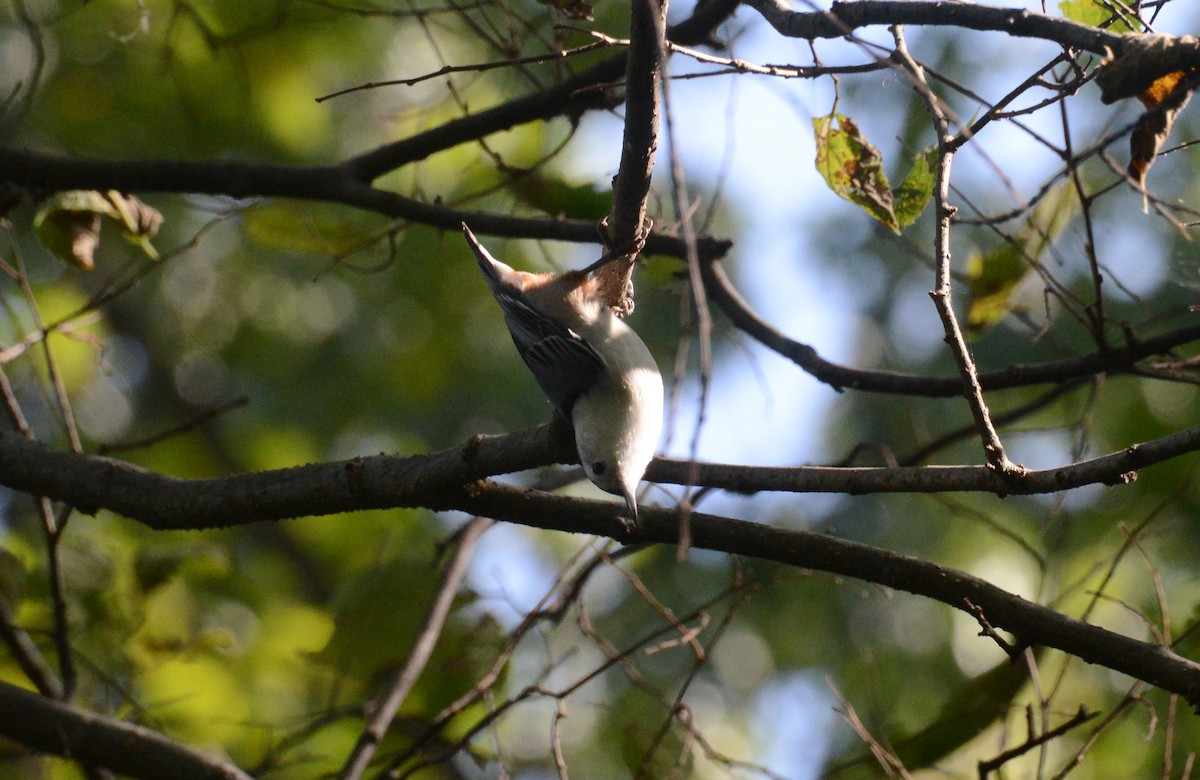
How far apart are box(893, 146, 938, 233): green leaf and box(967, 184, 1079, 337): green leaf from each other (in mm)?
775

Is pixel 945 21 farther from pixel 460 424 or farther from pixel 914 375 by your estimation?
pixel 460 424

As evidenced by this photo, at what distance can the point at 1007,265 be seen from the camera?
9.35 feet

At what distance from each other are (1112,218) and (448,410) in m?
4.01

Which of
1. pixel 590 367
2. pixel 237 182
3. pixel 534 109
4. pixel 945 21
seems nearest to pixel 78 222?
pixel 237 182

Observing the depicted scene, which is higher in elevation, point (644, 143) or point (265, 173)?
point (265, 173)

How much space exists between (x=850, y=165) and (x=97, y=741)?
249cm

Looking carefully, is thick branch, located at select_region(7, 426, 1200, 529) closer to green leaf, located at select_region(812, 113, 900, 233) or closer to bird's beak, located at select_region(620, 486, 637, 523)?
bird's beak, located at select_region(620, 486, 637, 523)

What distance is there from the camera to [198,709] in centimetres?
412

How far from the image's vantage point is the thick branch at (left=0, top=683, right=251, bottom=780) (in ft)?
8.56

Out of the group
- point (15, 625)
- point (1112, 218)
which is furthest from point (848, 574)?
point (1112, 218)

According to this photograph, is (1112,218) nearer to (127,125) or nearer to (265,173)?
(265,173)

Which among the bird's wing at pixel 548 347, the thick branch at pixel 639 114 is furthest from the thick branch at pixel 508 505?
the thick branch at pixel 639 114

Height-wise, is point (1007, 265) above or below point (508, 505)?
above

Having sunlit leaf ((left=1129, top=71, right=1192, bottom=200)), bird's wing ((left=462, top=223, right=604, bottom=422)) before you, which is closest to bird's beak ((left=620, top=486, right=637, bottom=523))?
bird's wing ((left=462, top=223, right=604, bottom=422))
